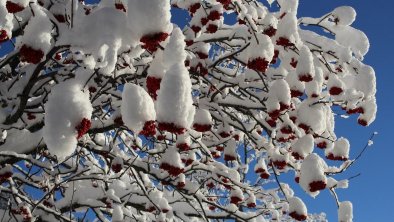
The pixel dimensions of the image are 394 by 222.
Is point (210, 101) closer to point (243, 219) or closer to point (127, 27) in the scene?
point (243, 219)

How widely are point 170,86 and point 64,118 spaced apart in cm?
44

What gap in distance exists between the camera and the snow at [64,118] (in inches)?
67.6

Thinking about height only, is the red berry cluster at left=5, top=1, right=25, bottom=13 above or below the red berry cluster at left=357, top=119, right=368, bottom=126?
below

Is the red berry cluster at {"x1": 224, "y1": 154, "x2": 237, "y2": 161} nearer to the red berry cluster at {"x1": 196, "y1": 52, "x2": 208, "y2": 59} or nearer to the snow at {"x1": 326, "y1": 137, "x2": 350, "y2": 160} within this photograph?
the snow at {"x1": 326, "y1": 137, "x2": 350, "y2": 160}

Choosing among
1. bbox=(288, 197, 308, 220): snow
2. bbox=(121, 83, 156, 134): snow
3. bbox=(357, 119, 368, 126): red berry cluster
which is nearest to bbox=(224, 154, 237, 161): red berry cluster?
bbox=(288, 197, 308, 220): snow

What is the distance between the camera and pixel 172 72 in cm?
165

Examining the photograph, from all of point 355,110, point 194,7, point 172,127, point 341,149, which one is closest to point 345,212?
point 341,149

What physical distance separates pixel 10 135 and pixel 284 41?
2769 mm

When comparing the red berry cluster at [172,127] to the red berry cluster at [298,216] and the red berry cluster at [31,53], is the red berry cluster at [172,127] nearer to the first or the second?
the red berry cluster at [31,53]

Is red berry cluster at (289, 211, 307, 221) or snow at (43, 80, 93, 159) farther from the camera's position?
red berry cluster at (289, 211, 307, 221)

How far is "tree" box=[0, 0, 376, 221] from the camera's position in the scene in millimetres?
1733

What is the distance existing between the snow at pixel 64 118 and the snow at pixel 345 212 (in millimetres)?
2919

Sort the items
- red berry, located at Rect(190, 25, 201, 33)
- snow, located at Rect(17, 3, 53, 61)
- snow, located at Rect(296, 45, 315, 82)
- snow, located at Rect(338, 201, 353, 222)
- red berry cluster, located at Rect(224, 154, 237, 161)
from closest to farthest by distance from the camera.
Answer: snow, located at Rect(17, 3, 53, 61)
snow, located at Rect(296, 45, 315, 82)
red berry, located at Rect(190, 25, 201, 33)
snow, located at Rect(338, 201, 353, 222)
red berry cluster, located at Rect(224, 154, 237, 161)

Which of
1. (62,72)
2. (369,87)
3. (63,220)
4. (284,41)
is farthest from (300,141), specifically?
(63,220)
